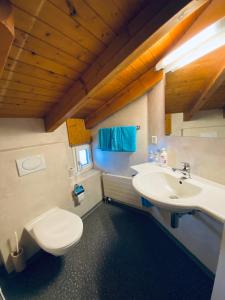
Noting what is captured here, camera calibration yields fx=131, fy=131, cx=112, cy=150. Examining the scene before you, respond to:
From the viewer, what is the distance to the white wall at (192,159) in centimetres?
106

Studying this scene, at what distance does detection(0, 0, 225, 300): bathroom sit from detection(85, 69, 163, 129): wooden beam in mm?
13

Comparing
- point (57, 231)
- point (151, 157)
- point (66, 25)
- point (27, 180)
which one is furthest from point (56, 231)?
point (66, 25)

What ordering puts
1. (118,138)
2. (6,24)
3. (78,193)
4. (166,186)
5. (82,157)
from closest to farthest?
(6,24)
(166,186)
(78,193)
(118,138)
(82,157)

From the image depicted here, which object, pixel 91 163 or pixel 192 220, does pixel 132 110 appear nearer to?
pixel 91 163

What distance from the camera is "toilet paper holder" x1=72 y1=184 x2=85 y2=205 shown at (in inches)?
71.9

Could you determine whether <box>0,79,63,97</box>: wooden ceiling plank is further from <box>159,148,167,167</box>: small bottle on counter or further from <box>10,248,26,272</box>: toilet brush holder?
<box>10,248,26,272</box>: toilet brush holder

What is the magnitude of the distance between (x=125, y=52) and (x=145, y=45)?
Answer: 0.42 feet

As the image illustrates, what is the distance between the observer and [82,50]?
35.5 inches

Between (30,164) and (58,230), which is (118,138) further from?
(58,230)

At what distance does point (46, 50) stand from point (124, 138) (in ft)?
4.34

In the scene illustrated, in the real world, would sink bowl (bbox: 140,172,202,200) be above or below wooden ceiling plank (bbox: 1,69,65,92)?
below

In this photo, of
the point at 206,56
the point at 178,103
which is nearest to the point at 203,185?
the point at 178,103

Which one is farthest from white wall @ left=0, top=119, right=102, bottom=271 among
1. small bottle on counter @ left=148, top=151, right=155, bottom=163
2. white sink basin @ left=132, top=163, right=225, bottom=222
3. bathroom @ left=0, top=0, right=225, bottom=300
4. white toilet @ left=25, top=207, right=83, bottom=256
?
small bottle on counter @ left=148, top=151, right=155, bottom=163

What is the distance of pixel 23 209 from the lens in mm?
1354
